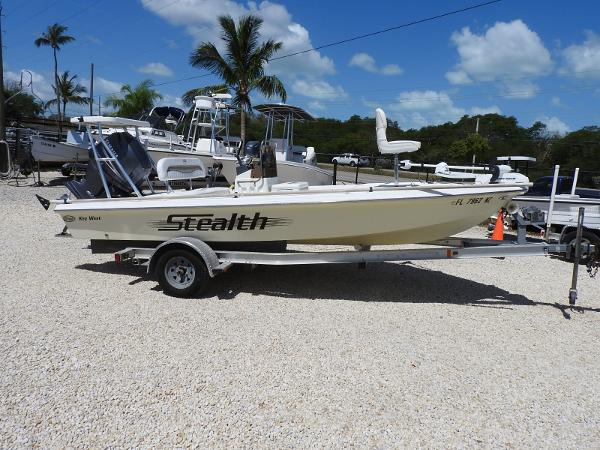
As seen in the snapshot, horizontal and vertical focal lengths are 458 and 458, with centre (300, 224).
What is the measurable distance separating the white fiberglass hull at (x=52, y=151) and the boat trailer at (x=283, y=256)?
12992 mm

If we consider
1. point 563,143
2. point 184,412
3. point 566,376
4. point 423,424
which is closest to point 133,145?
point 184,412

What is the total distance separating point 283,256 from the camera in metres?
4.89

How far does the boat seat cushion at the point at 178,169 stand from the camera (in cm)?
593

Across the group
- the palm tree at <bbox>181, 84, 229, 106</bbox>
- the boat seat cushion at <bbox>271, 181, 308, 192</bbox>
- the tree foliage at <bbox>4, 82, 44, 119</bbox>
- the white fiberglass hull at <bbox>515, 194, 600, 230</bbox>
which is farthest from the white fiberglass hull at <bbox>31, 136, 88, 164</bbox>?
the tree foliage at <bbox>4, 82, 44, 119</bbox>

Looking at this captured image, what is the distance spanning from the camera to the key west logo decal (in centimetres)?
490

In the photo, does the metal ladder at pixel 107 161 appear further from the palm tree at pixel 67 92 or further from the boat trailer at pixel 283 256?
the palm tree at pixel 67 92

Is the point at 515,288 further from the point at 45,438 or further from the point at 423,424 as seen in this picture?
the point at 45,438

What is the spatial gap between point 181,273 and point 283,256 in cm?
117

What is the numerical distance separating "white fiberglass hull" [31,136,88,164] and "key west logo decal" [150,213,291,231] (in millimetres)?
12824

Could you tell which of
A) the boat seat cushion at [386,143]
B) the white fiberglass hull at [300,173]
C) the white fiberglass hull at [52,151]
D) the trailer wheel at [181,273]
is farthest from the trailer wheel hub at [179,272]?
the white fiberglass hull at [52,151]

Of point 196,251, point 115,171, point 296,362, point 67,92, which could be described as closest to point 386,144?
point 196,251

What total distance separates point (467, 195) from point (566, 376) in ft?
6.02

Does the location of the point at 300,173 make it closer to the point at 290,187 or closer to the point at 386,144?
the point at 290,187

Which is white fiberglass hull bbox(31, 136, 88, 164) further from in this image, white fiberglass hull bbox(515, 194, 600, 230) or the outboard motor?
white fiberglass hull bbox(515, 194, 600, 230)
